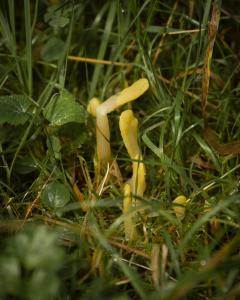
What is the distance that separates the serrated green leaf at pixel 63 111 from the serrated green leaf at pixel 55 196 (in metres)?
0.21

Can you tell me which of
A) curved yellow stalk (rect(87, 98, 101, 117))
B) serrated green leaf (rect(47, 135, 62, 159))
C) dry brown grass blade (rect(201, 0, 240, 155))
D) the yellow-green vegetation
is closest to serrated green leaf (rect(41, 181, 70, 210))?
the yellow-green vegetation

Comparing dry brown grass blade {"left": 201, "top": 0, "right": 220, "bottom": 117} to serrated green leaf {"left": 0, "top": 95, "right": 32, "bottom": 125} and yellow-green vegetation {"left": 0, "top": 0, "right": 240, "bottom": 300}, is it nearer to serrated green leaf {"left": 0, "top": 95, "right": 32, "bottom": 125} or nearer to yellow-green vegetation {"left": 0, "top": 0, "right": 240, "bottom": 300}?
yellow-green vegetation {"left": 0, "top": 0, "right": 240, "bottom": 300}

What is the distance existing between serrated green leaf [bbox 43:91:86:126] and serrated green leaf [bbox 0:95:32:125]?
0.06 m

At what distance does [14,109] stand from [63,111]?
142 mm

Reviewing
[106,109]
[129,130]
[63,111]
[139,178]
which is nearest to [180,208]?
[139,178]

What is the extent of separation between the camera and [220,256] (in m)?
1.02

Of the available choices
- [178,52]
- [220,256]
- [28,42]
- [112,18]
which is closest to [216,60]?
[178,52]

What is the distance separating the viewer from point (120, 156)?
157 centimetres

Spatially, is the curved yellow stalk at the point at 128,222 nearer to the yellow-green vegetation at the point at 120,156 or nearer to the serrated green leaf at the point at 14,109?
the yellow-green vegetation at the point at 120,156

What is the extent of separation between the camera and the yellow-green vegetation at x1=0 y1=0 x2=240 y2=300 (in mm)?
1096

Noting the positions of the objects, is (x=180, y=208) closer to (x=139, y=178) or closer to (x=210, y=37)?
(x=139, y=178)

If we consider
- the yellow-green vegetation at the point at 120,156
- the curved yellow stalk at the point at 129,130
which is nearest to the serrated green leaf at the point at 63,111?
the yellow-green vegetation at the point at 120,156

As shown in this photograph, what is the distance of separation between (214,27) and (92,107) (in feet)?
1.35

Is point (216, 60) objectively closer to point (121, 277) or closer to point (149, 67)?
point (149, 67)
